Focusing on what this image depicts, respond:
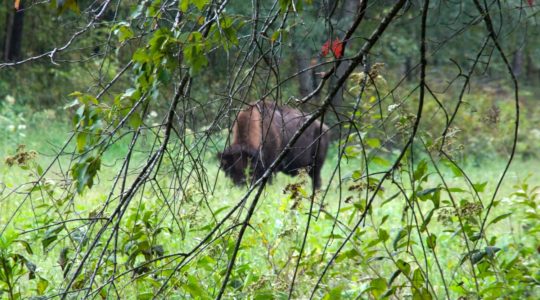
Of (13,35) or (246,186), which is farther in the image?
(13,35)

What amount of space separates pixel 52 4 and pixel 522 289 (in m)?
2.29

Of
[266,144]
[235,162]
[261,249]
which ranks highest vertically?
[266,144]

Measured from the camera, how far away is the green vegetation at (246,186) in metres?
2.84

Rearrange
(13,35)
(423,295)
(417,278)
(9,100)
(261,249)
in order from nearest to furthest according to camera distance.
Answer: (423,295), (417,278), (261,249), (9,100), (13,35)

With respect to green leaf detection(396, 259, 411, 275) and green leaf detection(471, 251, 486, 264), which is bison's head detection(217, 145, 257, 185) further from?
green leaf detection(471, 251, 486, 264)

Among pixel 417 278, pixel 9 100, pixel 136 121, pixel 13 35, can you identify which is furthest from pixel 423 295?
pixel 13 35

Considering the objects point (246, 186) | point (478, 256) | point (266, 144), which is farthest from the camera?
point (266, 144)

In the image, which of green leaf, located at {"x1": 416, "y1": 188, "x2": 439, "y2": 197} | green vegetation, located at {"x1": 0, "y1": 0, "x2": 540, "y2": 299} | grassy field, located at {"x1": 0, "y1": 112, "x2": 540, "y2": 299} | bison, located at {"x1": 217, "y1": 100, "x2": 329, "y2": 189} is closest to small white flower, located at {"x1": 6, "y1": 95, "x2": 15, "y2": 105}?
bison, located at {"x1": 217, "y1": 100, "x2": 329, "y2": 189}

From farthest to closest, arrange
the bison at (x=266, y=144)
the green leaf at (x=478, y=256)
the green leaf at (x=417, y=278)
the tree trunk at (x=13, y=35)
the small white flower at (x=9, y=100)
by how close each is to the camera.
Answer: the tree trunk at (x=13, y=35) < the small white flower at (x=9, y=100) < the green leaf at (x=478, y=256) < the green leaf at (x=417, y=278) < the bison at (x=266, y=144)

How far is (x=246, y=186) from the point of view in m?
4.32

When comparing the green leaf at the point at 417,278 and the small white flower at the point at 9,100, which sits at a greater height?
the small white flower at the point at 9,100

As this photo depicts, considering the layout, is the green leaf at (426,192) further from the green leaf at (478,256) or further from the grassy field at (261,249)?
the green leaf at (478,256)

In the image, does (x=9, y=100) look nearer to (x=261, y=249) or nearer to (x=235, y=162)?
(x=261, y=249)

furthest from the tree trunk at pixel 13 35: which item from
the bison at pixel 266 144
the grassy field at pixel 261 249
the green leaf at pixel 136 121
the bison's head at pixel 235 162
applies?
the green leaf at pixel 136 121
